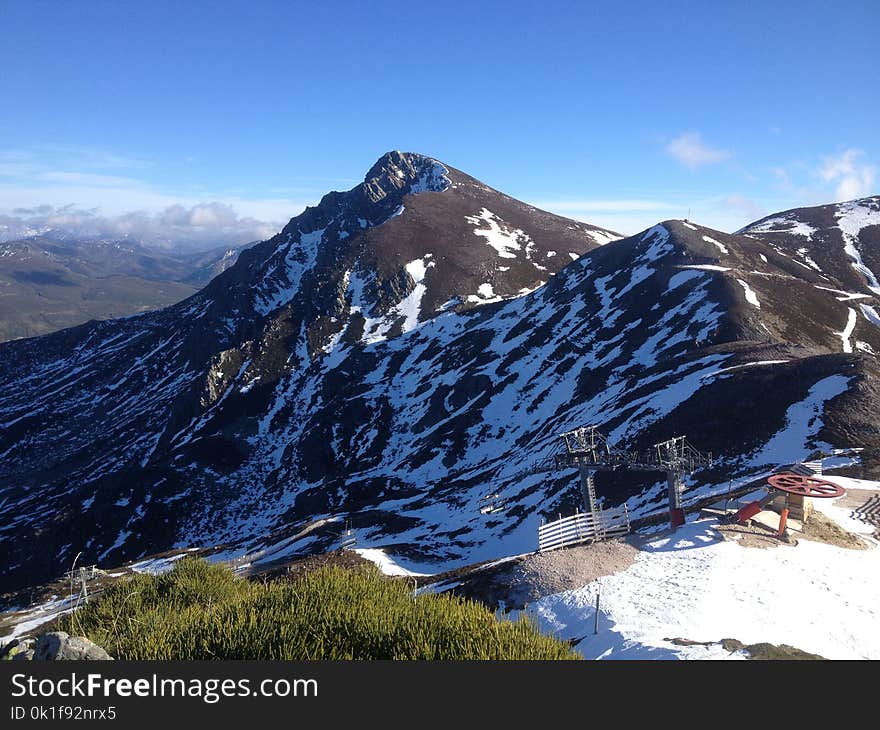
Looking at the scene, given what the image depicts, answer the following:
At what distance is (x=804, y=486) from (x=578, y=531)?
35.3ft

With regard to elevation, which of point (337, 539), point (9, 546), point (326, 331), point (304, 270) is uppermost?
point (304, 270)

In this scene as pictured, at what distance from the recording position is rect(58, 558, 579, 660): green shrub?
1117 centimetres

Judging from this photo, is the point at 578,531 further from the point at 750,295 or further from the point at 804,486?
the point at 750,295

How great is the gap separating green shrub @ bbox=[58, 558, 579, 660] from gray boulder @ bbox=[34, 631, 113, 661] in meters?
0.85

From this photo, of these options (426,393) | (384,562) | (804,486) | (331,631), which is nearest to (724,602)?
(804,486)

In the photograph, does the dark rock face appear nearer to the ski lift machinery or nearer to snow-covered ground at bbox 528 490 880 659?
the ski lift machinery

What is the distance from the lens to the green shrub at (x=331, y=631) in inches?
440

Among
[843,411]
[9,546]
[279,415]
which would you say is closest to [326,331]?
[279,415]

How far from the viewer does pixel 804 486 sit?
2416cm

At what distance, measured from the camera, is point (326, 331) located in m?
126

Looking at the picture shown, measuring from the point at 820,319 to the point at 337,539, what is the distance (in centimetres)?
7525

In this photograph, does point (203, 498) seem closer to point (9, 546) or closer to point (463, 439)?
point (9, 546)

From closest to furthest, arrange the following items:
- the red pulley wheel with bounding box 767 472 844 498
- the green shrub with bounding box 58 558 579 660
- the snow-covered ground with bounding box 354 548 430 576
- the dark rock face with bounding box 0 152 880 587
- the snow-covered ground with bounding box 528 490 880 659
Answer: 1. the green shrub with bounding box 58 558 579 660
2. the snow-covered ground with bounding box 528 490 880 659
3. the red pulley wheel with bounding box 767 472 844 498
4. the snow-covered ground with bounding box 354 548 430 576
5. the dark rock face with bounding box 0 152 880 587

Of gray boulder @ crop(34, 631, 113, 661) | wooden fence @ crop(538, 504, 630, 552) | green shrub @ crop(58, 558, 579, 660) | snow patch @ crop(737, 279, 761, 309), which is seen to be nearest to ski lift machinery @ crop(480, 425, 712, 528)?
wooden fence @ crop(538, 504, 630, 552)
